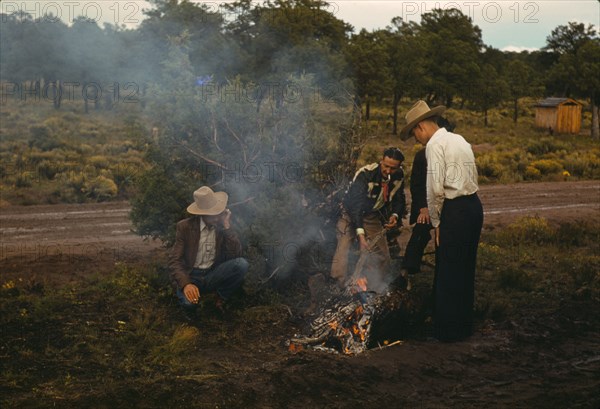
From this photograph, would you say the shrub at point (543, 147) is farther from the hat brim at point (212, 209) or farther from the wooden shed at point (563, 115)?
the hat brim at point (212, 209)

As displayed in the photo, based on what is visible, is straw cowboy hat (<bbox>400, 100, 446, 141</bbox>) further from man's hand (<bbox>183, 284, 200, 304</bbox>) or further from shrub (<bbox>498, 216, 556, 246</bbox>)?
shrub (<bbox>498, 216, 556, 246</bbox>)

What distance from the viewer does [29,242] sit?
39.0 feet

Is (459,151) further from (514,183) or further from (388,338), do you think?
(514,183)

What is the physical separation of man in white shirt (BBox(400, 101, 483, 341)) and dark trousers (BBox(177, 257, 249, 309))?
2115mm

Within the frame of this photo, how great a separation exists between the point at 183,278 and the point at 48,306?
6.26 feet

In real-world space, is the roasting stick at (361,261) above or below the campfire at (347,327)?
above

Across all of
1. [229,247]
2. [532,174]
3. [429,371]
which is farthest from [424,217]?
[532,174]

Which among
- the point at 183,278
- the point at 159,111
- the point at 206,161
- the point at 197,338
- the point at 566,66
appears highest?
the point at 566,66

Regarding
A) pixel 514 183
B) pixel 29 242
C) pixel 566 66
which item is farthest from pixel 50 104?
pixel 29 242

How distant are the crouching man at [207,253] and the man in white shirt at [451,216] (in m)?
2.14

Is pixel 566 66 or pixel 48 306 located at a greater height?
pixel 566 66

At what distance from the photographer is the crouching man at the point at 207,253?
7.29 m

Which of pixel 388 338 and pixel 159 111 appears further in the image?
pixel 159 111

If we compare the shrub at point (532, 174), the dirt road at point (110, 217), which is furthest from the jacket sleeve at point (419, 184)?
the shrub at point (532, 174)
